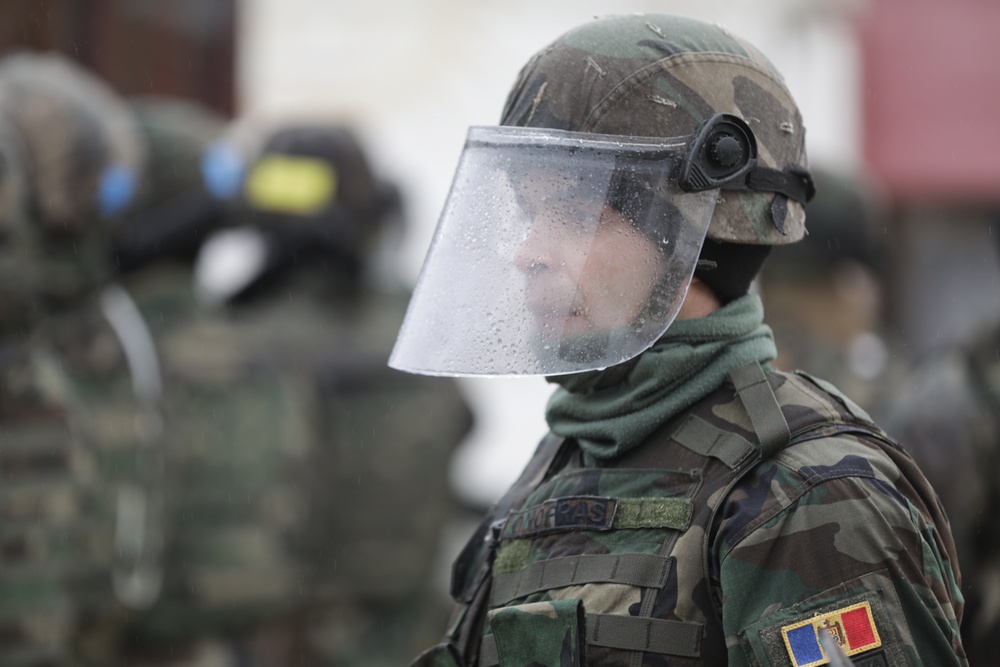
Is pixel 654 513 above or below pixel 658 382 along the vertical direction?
below

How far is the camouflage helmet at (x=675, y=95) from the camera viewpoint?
1.93m

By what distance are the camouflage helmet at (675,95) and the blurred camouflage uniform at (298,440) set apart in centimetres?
352

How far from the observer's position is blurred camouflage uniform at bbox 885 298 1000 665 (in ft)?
11.2

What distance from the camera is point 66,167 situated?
4848 mm

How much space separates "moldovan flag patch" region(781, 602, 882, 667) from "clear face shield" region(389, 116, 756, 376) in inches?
17.0

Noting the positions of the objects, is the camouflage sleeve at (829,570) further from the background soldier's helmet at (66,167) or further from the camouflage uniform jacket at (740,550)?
the background soldier's helmet at (66,167)

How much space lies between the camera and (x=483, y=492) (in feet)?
24.4

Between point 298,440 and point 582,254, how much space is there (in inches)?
150

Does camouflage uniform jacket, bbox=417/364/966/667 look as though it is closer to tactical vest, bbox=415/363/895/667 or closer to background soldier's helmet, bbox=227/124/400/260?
tactical vest, bbox=415/363/895/667

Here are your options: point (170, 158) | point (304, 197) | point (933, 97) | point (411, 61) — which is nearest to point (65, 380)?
point (170, 158)


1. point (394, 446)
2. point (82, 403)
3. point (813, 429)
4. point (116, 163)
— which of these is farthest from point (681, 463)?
point (394, 446)

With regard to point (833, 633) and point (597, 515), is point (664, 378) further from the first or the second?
point (833, 633)

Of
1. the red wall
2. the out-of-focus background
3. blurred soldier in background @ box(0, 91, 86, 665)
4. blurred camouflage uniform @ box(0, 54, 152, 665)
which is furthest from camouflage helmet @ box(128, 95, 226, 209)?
the red wall

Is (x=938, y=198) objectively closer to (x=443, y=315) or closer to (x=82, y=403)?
(x=82, y=403)
